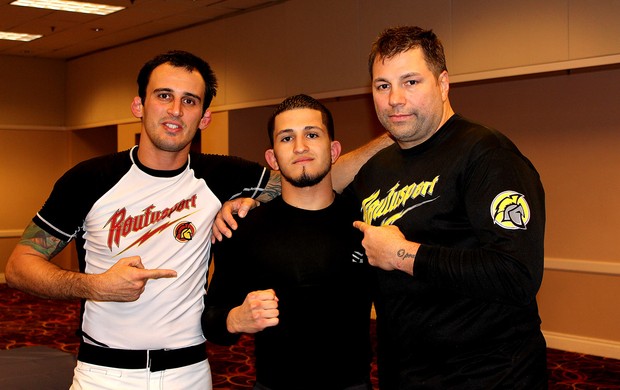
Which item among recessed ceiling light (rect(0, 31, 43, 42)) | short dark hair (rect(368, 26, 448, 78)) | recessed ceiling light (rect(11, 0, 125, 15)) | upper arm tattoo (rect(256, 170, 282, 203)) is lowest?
upper arm tattoo (rect(256, 170, 282, 203))

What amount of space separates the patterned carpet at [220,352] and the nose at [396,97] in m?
3.26

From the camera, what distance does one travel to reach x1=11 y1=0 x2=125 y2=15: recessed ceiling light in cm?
712

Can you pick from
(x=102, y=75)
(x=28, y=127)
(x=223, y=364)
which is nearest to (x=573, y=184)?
(x=223, y=364)

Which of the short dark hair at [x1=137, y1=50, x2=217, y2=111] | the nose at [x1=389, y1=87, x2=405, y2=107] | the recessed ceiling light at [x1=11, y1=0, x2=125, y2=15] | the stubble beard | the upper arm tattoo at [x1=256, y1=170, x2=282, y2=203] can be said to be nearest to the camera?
the nose at [x1=389, y1=87, x2=405, y2=107]

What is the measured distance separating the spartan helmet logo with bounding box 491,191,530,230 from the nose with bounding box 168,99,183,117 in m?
1.13

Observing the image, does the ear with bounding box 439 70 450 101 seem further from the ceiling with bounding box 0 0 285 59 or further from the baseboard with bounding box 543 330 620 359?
the ceiling with bounding box 0 0 285 59

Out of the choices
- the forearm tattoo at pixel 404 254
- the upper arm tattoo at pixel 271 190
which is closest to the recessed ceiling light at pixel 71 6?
the upper arm tattoo at pixel 271 190

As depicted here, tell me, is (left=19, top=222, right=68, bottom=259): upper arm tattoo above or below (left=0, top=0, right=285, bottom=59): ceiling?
below

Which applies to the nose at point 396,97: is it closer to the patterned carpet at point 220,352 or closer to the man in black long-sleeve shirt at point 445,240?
the man in black long-sleeve shirt at point 445,240

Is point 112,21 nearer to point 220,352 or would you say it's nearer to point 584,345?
point 220,352

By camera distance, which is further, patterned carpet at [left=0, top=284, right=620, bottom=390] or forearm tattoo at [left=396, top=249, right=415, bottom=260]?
patterned carpet at [left=0, top=284, right=620, bottom=390]

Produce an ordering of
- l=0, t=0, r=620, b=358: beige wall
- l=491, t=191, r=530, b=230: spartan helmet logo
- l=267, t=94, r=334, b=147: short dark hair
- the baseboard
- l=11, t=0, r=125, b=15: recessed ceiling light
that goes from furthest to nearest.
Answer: l=11, t=0, r=125, b=15: recessed ceiling light, the baseboard, l=0, t=0, r=620, b=358: beige wall, l=267, t=94, r=334, b=147: short dark hair, l=491, t=191, r=530, b=230: spartan helmet logo

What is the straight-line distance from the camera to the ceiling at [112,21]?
283 inches

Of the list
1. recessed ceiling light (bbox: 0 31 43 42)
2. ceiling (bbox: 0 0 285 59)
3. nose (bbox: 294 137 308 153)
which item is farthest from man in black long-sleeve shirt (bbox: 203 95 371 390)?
recessed ceiling light (bbox: 0 31 43 42)
